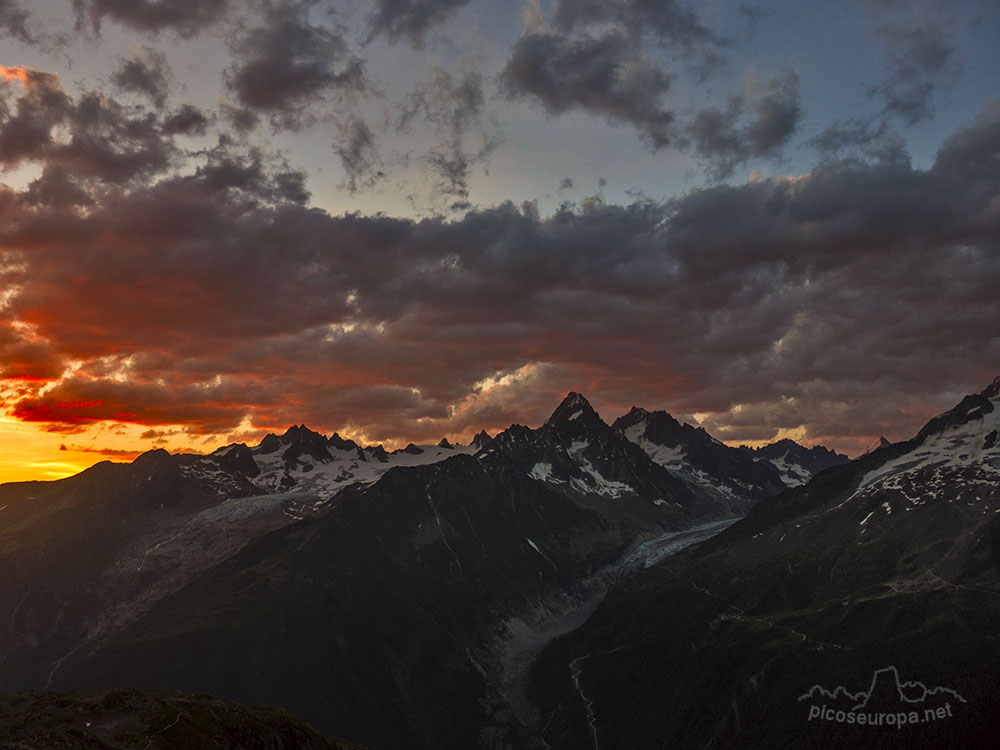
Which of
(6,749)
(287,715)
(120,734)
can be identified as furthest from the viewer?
(287,715)

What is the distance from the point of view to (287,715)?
197875 millimetres

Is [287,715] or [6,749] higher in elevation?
[6,749]

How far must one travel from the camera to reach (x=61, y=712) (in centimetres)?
16738

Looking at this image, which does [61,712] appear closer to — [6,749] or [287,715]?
[6,749]

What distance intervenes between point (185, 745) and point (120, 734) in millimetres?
12798

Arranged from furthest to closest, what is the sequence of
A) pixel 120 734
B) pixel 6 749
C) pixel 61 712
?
pixel 61 712 → pixel 120 734 → pixel 6 749

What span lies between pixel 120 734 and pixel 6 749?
2524cm

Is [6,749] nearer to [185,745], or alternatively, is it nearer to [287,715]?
[185,745]

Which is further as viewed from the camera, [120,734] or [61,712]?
[61,712]

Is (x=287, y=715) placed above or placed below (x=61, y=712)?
below

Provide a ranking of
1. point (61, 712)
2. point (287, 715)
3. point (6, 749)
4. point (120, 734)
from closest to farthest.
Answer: point (6, 749), point (120, 734), point (61, 712), point (287, 715)

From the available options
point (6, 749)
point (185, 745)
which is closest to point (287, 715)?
point (185, 745)

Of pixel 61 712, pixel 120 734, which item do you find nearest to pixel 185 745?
pixel 120 734

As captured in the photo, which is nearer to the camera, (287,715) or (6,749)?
(6,749)
